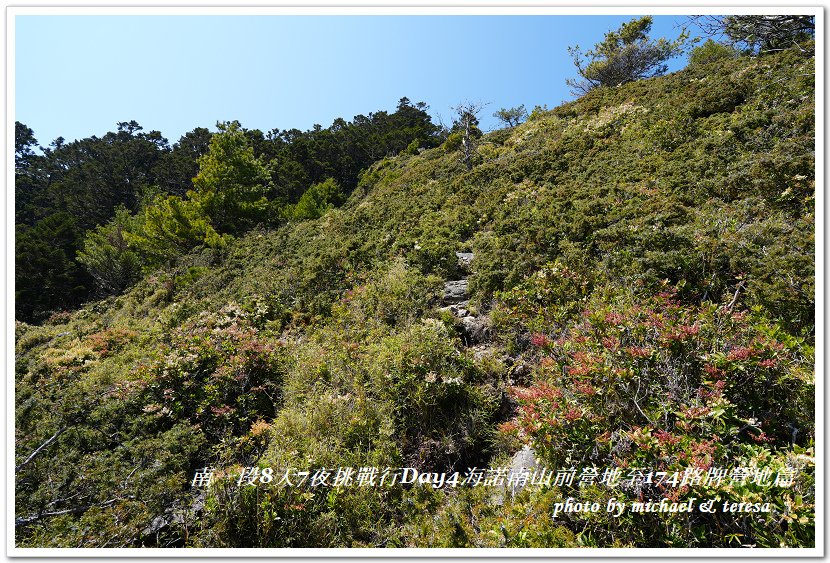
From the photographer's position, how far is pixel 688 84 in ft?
46.4

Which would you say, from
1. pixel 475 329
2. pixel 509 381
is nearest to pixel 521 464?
pixel 509 381

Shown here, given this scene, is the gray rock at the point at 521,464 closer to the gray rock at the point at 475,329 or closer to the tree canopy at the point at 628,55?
the gray rock at the point at 475,329

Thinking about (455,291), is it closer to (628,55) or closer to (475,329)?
(475,329)

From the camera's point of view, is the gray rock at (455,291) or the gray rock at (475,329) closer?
the gray rock at (475,329)

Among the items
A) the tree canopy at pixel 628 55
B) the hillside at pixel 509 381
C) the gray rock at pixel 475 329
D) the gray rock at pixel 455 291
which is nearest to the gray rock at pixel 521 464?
the hillside at pixel 509 381

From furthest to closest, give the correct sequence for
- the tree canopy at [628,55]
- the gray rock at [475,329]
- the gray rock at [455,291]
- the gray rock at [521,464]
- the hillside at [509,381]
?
the tree canopy at [628,55] → the gray rock at [455,291] → the gray rock at [475,329] → the gray rock at [521,464] → the hillside at [509,381]

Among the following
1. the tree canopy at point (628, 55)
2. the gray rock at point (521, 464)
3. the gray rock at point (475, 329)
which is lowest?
the gray rock at point (521, 464)

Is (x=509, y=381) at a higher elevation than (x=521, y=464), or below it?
higher

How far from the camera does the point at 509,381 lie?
16.9ft

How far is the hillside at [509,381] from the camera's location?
9.79 ft

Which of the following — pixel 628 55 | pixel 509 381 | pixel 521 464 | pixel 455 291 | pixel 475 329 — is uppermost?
pixel 628 55

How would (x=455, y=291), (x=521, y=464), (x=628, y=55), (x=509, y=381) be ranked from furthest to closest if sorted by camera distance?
(x=628, y=55), (x=455, y=291), (x=509, y=381), (x=521, y=464)

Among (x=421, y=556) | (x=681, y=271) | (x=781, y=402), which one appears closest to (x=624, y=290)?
(x=681, y=271)

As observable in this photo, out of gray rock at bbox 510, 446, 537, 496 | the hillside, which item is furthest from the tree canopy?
gray rock at bbox 510, 446, 537, 496
